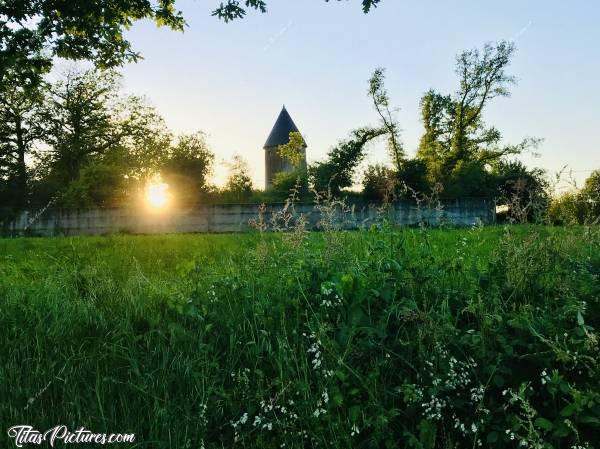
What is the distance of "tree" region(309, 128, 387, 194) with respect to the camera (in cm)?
3425

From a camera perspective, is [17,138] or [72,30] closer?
[72,30]

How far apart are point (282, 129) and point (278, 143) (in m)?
2.84

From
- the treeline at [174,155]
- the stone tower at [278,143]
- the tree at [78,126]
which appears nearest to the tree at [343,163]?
the treeline at [174,155]

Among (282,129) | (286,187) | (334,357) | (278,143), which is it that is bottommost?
(334,357)

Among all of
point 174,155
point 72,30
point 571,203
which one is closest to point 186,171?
point 174,155

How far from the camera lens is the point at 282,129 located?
3034 inches

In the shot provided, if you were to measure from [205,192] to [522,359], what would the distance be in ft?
125

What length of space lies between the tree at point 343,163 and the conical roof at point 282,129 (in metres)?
40.0

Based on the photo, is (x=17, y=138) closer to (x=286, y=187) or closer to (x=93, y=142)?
(x=93, y=142)

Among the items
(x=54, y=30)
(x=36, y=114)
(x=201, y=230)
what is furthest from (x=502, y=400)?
(x=36, y=114)

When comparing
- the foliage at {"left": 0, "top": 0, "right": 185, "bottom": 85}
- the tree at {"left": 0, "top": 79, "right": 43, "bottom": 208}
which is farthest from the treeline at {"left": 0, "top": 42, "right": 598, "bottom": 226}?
the foliage at {"left": 0, "top": 0, "right": 185, "bottom": 85}

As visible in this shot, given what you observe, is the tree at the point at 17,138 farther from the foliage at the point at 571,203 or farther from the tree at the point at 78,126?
the foliage at the point at 571,203

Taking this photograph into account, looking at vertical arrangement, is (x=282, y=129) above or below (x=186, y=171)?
above

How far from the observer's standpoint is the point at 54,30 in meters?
8.80
